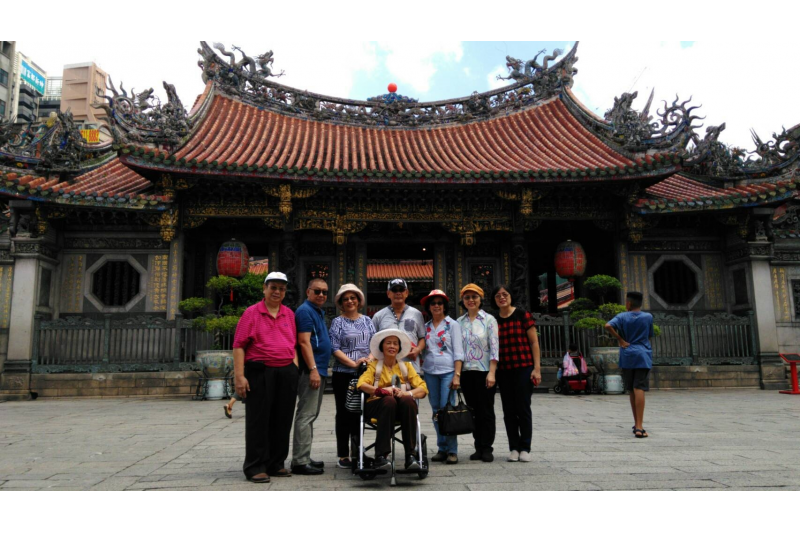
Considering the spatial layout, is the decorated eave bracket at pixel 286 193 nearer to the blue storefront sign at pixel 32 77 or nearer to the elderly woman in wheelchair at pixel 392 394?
the elderly woman in wheelchair at pixel 392 394

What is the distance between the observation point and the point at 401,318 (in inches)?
189

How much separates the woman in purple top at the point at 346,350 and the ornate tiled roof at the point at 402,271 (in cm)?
1616

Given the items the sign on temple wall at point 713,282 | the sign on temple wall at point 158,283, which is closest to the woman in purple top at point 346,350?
the sign on temple wall at point 158,283

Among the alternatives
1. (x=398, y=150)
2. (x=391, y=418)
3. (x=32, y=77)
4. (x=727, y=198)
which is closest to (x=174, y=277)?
(x=398, y=150)

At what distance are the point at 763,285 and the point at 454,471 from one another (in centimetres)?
1109

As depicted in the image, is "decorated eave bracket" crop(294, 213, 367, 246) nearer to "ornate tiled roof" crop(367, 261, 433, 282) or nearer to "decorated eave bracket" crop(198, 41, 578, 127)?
"decorated eave bracket" crop(198, 41, 578, 127)

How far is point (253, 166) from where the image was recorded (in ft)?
37.0

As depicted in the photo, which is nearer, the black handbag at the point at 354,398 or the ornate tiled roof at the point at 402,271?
the black handbag at the point at 354,398

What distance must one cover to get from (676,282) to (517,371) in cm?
1011

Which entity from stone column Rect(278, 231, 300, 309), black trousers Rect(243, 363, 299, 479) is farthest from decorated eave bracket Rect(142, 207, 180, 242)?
black trousers Rect(243, 363, 299, 479)

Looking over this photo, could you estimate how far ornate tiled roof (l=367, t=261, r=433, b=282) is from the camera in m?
21.4

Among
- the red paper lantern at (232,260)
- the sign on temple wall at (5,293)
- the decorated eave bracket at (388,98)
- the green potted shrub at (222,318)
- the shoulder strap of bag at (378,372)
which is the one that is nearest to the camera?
the shoulder strap of bag at (378,372)

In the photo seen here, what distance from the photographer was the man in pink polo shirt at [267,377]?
4156 millimetres

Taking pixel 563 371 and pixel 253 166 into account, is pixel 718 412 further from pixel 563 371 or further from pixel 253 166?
pixel 253 166
